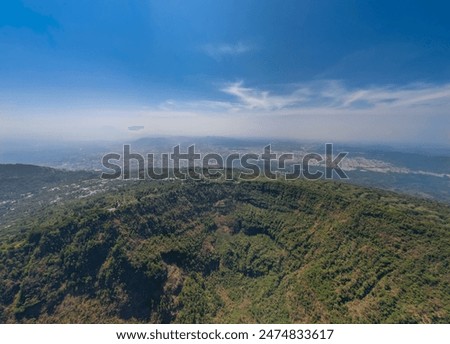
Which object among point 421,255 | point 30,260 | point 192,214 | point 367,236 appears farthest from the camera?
point 192,214

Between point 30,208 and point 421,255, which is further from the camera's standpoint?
point 30,208

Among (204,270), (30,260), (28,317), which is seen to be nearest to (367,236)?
(204,270)

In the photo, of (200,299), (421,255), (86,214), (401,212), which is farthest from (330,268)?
(86,214)

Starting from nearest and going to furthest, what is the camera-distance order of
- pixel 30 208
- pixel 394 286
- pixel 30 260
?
pixel 394 286, pixel 30 260, pixel 30 208

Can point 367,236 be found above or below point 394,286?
above

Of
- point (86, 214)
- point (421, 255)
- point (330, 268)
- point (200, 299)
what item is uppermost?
point (86, 214)

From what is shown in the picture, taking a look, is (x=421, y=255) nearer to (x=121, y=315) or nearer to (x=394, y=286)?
(x=394, y=286)
